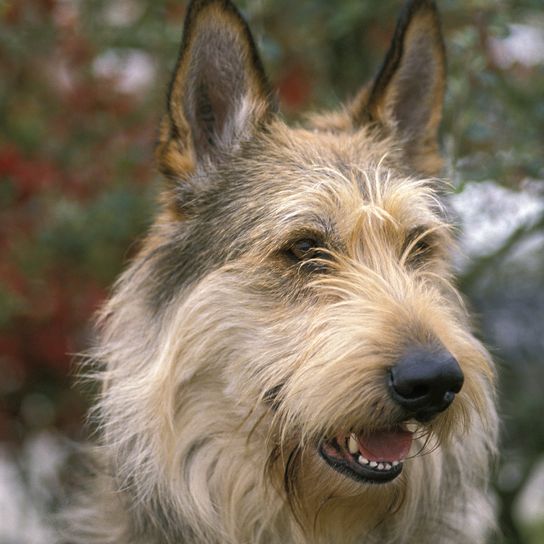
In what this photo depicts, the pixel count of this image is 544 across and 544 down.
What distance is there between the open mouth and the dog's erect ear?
139 cm

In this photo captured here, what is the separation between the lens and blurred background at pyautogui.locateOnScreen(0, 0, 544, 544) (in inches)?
215

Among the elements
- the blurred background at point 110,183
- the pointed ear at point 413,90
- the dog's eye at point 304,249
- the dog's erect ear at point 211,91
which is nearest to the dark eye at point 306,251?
the dog's eye at point 304,249

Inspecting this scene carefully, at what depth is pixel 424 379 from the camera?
119 inches

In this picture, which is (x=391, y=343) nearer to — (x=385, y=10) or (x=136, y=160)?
(x=385, y=10)

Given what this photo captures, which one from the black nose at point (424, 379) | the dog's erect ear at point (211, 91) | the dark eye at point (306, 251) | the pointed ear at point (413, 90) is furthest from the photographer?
the pointed ear at point (413, 90)

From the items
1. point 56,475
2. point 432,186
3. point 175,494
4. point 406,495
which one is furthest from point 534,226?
point 56,475

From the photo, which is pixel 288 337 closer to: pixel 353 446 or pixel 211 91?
pixel 353 446

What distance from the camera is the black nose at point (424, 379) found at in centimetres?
304

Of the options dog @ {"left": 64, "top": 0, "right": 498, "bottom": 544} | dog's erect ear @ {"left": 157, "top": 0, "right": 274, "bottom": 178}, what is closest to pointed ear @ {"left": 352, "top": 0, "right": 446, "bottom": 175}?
dog @ {"left": 64, "top": 0, "right": 498, "bottom": 544}

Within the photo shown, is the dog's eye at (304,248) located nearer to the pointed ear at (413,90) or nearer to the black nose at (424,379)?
the black nose at (424,379)

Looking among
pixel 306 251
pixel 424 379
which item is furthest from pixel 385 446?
pixel 306 251

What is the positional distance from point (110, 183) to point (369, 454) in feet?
11.3

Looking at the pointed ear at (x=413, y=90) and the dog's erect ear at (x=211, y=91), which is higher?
the pointed ear at (x=413, y=90)

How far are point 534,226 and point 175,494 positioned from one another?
9.75 ft
